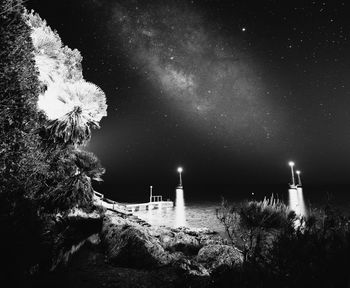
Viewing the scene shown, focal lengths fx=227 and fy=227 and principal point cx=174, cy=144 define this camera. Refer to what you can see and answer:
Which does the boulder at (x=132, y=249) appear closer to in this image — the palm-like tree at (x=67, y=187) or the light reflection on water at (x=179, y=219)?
the palm-like tree at (x=67, y=187)

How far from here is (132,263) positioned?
800 centimetres

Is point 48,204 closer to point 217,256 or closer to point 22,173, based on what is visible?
point 22,173


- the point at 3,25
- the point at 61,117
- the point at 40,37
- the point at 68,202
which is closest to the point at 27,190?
the point at 68,202

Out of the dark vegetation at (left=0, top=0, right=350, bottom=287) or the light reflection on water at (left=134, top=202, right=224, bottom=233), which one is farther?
the light reflection on water at (left=134, top=202, right=224, bottom=233)

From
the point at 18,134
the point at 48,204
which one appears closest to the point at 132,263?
the point at 48,204

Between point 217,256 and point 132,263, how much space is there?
326 centimetres

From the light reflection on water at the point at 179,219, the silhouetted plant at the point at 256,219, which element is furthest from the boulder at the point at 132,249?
the light reflection on water at the point at 179,219

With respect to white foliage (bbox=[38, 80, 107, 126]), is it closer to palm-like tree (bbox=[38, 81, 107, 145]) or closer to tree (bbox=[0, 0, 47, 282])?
palm-like tree (bbox=[38, 81, 107, 145])

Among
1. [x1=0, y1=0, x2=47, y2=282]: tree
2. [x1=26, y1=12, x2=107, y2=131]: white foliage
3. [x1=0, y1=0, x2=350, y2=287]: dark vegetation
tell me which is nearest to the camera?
[x1=0, y1=0, x2=350, y2=287]: dark vegetation

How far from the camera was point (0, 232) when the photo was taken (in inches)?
162

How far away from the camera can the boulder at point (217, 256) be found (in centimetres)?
833

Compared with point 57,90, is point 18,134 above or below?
below

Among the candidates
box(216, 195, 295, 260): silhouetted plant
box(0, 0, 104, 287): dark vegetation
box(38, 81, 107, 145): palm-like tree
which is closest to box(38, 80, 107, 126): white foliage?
box(38, 81, 107, 145): palm-like tree

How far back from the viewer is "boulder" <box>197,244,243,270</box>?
8328 millimetres
